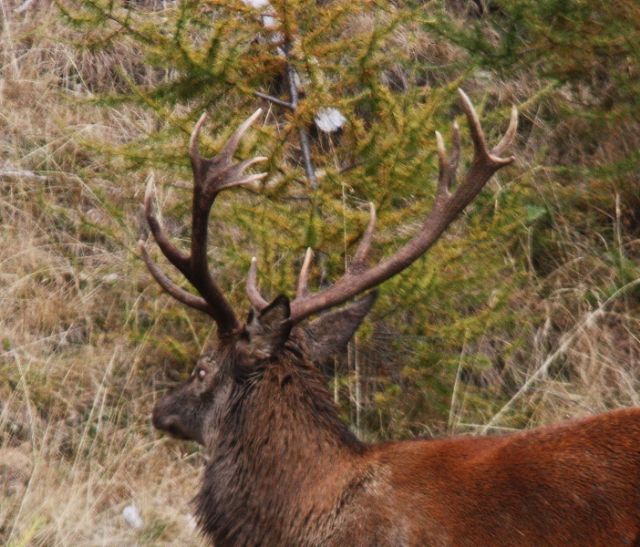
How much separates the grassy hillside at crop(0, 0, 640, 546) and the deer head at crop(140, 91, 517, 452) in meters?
1.05

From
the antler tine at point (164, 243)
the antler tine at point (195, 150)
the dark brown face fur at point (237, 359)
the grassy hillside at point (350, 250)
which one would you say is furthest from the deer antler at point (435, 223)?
the grassy hillside at point (350, 250)

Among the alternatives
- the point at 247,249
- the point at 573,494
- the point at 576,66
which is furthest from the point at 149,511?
the point at 576,66

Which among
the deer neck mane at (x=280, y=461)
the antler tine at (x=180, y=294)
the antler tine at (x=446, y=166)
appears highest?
the antler tine at (x=446, y=166)

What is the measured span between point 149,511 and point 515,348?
6.31 feet

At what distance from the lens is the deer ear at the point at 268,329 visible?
15.0 feet

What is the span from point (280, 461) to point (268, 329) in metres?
0.45

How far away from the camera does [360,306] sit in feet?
16.5

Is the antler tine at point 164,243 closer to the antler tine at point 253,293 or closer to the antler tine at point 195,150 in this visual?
the antler tine at point 195,150

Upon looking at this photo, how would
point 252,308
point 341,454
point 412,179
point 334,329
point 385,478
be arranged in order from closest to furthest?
point 385,478 < point 341,454 < point 252,308 < point 334,329 < point 412,179

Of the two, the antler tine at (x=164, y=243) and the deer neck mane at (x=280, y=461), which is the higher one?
the antler tine at (x=164, y=243)

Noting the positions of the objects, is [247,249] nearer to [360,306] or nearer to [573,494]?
[360,306]

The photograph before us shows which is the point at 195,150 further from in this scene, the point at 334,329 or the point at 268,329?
the point at 334,329

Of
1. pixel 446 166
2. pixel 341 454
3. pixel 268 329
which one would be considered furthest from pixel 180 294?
pixel 446 166

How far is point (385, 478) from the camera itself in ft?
14.5
